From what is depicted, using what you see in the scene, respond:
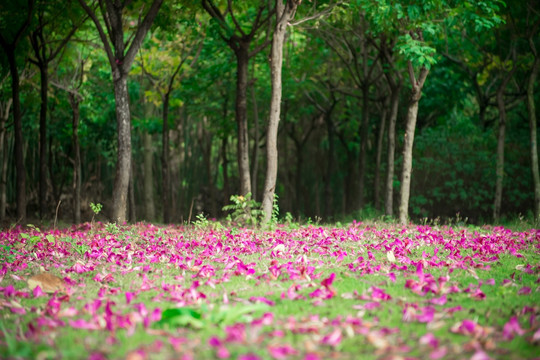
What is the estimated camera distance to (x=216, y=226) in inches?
368

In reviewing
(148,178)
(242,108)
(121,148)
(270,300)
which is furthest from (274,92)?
(148,178)

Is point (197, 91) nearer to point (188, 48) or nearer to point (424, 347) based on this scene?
point (188, 48)

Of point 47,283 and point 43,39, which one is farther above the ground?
point 43,39

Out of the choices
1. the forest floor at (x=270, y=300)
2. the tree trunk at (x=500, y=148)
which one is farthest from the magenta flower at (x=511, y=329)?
the tree trunk at (x=500, y=148)

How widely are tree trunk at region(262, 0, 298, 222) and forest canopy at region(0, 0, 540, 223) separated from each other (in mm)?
30

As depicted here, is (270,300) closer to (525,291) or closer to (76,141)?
(525,291)

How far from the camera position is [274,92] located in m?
10.5

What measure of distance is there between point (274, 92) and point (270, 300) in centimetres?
687

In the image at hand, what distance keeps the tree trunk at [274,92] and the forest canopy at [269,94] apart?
3cm

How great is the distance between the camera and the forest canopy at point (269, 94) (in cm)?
1115

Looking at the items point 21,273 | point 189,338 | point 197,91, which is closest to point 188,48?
point 197,91

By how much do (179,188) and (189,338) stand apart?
820 inches

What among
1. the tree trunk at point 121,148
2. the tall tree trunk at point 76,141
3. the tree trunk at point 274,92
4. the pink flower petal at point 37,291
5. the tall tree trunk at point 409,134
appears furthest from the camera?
the tall tree trunk at point 76,141

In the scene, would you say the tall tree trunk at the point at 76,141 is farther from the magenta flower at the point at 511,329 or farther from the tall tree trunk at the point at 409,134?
the magenta flower at the point at 511,329
